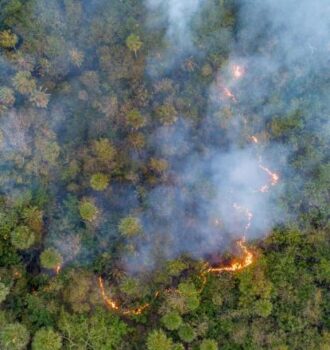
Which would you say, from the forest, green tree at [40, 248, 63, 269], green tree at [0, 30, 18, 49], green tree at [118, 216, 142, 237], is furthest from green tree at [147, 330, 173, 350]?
green tree at [0, 30, 18, 49]

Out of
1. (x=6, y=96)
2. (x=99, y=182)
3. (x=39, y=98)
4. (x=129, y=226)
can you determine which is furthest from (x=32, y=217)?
(x=6, y=96)

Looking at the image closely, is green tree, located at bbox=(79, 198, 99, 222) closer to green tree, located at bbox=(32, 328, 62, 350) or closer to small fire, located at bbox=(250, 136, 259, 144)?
green tree, located at bbox=(32, 328, 62, 350)

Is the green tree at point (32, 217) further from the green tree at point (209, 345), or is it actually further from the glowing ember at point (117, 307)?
the green tree at point (209, 345)

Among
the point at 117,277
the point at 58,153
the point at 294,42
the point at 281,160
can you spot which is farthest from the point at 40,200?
the point at 294,42

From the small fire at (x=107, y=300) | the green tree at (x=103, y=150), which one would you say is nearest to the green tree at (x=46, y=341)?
the small fire at (x=107, y=300)

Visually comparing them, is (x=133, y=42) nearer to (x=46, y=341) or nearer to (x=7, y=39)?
(x=7, y=39)

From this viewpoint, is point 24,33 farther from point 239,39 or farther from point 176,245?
point 176,245
